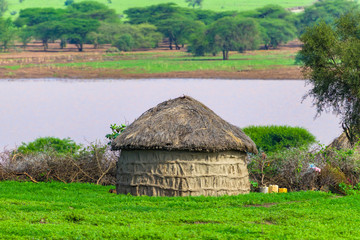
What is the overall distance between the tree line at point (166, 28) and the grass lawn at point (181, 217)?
295 feet

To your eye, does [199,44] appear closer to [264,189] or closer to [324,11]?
[324,11]

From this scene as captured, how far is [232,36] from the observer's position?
112188 mm

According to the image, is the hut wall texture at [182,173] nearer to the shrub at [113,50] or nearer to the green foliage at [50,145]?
the green foliage at [50,145]

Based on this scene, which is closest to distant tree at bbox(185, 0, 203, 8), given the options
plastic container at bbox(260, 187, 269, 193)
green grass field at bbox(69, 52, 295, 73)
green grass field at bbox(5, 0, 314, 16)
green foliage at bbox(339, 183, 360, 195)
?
green grass field at bbox(5, 0, 314, 16)

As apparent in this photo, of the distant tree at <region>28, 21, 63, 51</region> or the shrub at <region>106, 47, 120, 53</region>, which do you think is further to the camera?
the distant tree at <region>28, 21, 63, 51</region>

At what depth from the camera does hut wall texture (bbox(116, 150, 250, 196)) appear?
67.8 ft

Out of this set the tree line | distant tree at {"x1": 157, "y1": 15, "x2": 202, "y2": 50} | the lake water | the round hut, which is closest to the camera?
the round hut

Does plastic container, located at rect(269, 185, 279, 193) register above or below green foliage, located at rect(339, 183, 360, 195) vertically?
above

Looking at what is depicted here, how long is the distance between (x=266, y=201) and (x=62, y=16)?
120 meters

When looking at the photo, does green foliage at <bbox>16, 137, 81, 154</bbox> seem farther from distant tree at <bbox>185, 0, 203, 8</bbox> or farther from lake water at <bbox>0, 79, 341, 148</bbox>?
distant tree at <bbox>185, 0, 203, 8</bbox>

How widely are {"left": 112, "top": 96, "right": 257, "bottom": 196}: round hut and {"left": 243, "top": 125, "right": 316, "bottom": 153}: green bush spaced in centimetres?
1633

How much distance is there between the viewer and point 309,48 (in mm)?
35062

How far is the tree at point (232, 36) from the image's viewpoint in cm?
10994

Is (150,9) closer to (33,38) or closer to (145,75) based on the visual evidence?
(33,38)
